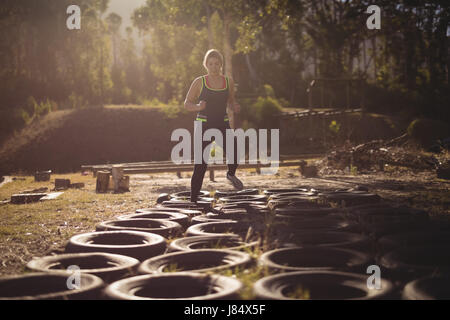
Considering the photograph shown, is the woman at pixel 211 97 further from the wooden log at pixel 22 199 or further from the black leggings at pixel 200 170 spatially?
the wooden log at pixel 22 199

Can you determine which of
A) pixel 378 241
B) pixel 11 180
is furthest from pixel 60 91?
pixel 378 241

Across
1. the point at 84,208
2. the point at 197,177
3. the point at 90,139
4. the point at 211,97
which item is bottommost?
the point at 84,208

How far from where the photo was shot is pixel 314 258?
3.75 meters

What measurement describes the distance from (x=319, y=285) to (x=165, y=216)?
3238 mm

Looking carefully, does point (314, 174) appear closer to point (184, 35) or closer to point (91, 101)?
point (184, 35)

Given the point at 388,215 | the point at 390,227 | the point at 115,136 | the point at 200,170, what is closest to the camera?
the point at 390,227

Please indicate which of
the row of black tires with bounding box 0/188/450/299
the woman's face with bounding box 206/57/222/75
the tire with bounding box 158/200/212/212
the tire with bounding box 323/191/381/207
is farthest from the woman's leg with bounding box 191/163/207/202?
the tire with bounding box 323/191/381/207

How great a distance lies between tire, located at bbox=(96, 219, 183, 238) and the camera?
5082 millimetres

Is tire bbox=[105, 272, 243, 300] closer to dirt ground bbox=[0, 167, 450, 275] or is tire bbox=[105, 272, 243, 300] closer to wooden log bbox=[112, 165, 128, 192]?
dirt ground bbox=[0, 167, 450, 275]

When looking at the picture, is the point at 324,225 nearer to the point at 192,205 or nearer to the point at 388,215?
the point at 388,215

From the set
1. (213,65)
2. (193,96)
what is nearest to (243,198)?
(193,96)

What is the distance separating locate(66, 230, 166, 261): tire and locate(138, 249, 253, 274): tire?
1.43ft

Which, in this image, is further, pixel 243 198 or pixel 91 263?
pixel 243 198

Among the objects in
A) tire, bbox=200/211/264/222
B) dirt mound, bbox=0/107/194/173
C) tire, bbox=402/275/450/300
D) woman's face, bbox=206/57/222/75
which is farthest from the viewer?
dirt mound, bbox=0/107/194/173
